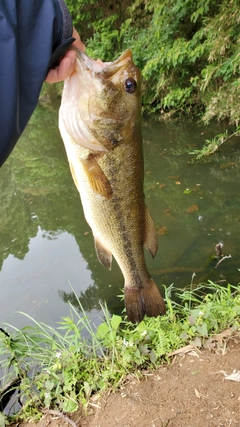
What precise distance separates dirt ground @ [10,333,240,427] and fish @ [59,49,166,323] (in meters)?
0.96

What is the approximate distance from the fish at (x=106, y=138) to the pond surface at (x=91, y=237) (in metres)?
1.84

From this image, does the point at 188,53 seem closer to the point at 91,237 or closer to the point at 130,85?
the point at 91,237

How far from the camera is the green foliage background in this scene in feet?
21.8

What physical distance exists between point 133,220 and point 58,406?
1311 mm

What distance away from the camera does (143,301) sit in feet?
8.23

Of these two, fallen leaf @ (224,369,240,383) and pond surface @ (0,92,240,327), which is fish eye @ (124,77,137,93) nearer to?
fallen leaf @ (224,369,240,383)

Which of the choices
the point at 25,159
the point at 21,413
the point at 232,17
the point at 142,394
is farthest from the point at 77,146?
the point at 25,159

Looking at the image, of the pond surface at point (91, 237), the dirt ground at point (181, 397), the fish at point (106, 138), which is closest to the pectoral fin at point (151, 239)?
the fish at point (106, 138)

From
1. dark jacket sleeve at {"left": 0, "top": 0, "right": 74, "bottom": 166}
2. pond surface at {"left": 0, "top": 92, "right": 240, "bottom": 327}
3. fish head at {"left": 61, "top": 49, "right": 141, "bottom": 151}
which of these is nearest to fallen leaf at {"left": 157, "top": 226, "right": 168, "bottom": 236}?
pond surface at {"left": 0, "top": 92, "right": 240, "bottom": 327}

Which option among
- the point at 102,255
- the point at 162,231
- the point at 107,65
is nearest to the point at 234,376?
the point at 102,255

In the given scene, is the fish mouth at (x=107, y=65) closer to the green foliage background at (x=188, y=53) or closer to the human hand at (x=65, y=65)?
the human hand at (x=65, y=65)

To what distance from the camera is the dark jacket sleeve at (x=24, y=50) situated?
4.29ft

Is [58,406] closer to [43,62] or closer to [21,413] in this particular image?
[21,413]

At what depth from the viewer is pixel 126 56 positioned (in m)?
1.88
